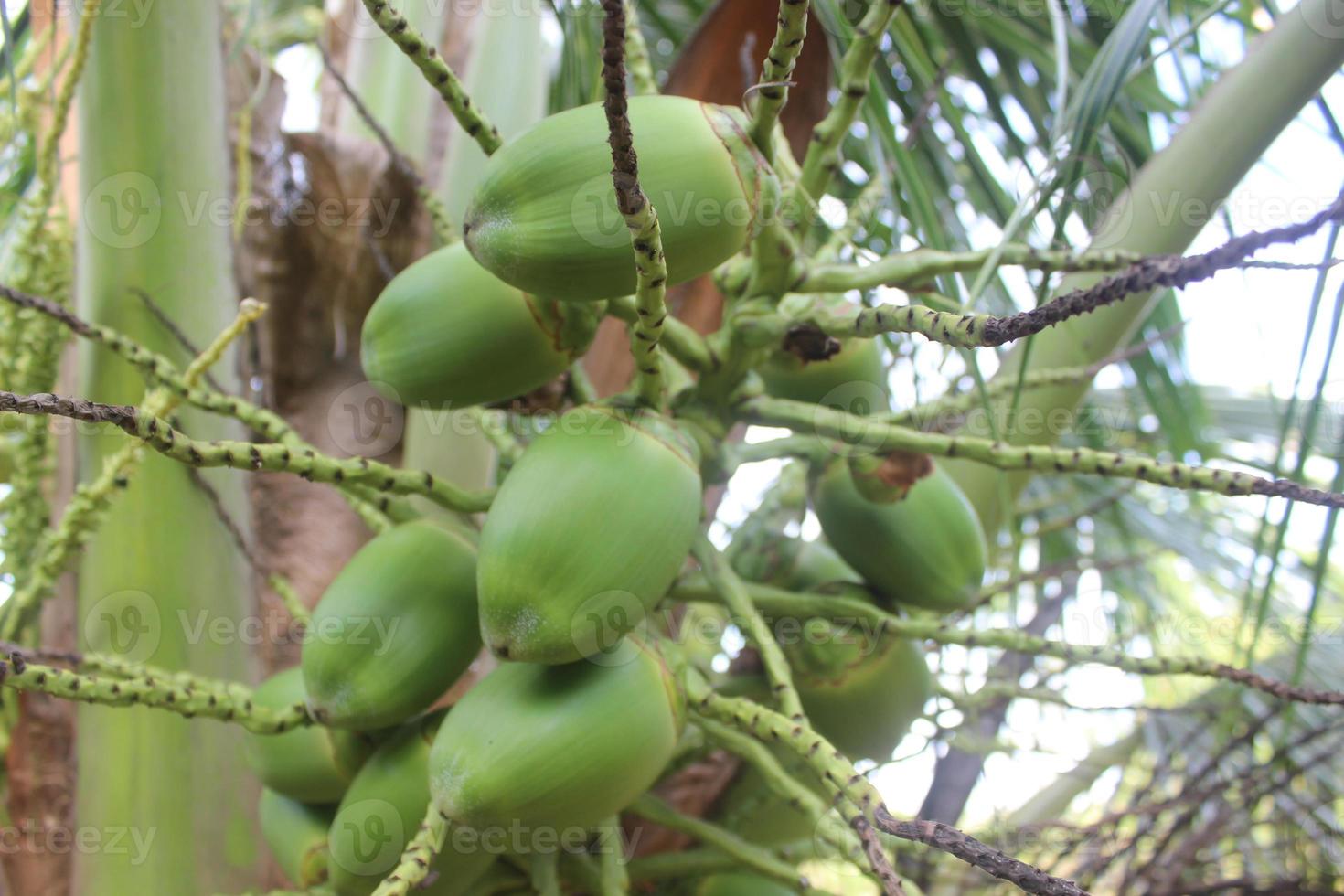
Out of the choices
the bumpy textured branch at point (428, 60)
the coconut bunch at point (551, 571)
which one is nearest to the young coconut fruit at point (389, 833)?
the coconut bunch at point (551, 571)

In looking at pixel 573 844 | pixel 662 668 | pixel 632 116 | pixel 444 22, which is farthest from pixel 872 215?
pixel 444 22

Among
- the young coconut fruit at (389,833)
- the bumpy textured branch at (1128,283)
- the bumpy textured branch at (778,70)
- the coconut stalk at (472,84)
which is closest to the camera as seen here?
the bumpy textured branch at (1128,283)

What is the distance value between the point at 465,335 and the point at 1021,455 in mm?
441

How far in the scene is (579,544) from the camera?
73cm

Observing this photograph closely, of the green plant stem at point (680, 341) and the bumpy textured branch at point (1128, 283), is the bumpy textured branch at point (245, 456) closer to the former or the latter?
the green plant stem at point (680, 341)

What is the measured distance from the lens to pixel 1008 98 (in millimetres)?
1724

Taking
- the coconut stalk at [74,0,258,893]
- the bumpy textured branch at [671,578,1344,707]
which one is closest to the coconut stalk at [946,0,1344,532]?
the bumpy textured branch at [671,578,1344,707]

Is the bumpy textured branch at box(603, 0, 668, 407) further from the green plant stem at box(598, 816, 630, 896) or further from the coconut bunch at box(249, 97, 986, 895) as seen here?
the green plant stem at box(598, 816, 630, 896)

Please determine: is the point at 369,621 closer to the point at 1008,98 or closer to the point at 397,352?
the point at 397,352

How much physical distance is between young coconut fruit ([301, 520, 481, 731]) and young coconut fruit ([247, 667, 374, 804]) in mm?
87

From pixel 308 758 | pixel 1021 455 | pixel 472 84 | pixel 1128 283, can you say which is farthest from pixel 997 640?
pixel 472 84

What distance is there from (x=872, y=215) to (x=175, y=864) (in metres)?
0.90

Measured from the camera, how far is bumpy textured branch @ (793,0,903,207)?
0.72 meters

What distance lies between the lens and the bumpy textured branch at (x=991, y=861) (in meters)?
0.52
